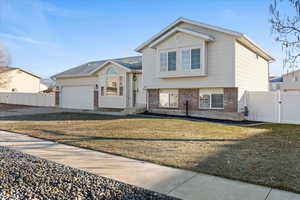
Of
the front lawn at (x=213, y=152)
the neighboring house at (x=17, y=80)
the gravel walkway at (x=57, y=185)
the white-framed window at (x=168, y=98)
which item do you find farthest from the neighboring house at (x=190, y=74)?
the neighboring house at (x=17, y=80)

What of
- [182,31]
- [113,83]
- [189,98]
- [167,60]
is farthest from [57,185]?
[113,83]

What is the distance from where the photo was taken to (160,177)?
13.1 ft

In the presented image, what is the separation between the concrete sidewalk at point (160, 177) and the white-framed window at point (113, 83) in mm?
12726

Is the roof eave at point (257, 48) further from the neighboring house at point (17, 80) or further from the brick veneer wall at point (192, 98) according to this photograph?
the neighboring house at point (17, 80)

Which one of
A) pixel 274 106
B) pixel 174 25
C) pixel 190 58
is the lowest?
pixel 274 106

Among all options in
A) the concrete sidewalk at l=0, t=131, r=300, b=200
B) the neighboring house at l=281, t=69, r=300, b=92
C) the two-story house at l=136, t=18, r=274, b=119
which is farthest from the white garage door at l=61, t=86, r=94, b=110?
the neighboring house at l=281, t=69, r=300, b=92

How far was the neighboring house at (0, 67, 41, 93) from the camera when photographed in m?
34.0

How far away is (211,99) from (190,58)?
3276 millimetres

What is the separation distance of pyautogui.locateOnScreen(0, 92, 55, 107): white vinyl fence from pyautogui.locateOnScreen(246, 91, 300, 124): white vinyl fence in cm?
2106

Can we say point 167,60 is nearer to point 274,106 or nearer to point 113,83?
point 113,83

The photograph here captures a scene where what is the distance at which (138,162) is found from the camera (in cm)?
491

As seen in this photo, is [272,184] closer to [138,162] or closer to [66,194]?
[138,162]

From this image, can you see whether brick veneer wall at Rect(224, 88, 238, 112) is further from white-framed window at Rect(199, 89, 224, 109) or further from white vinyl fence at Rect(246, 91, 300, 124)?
white vinyl fence at Rect(246, 91, 300, 124)

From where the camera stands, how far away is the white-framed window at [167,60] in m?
15.4
